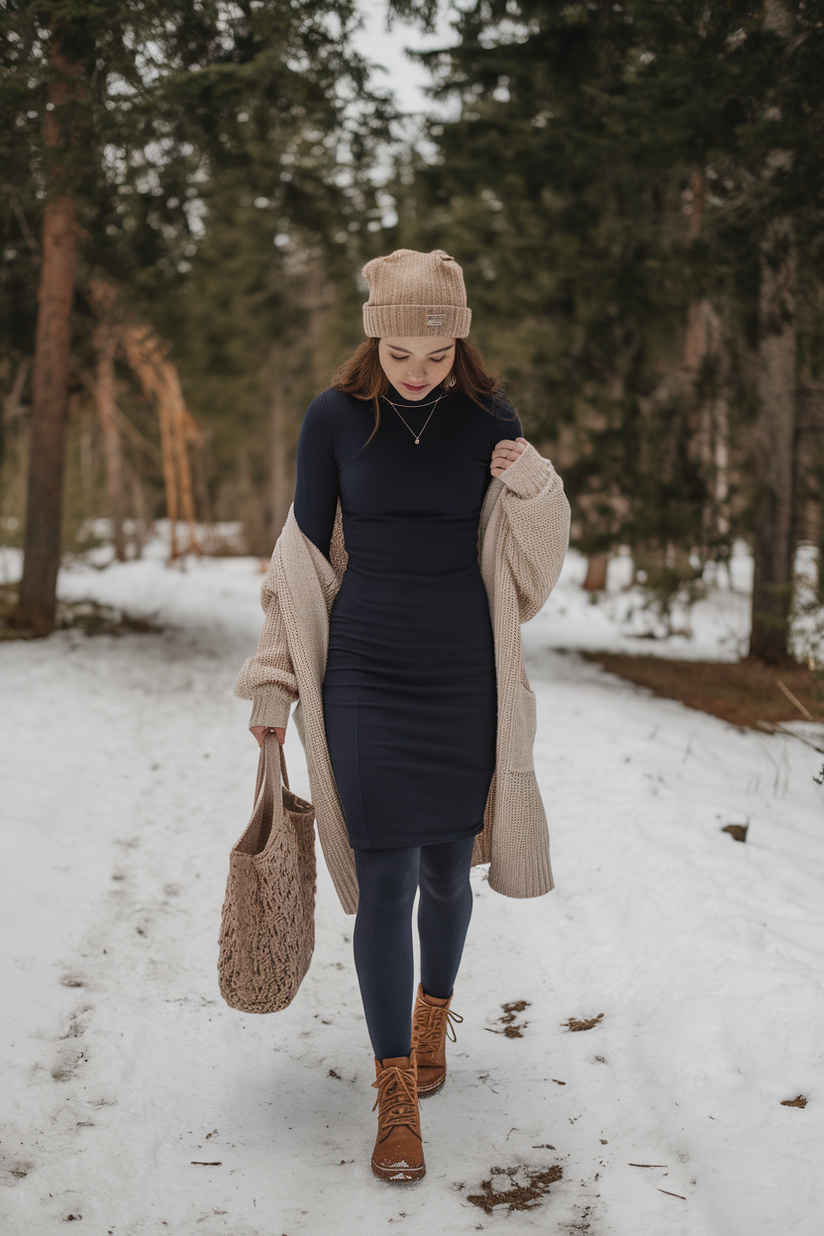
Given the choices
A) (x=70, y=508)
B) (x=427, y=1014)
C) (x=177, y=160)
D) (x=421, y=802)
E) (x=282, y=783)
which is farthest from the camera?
(x=70, y=508)

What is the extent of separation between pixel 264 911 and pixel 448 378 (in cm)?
156

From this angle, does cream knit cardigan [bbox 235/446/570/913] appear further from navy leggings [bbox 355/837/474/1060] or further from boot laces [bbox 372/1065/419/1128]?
boot laces [bbox 372/1065/419/1128]

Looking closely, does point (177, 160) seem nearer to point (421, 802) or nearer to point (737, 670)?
point (737, 670)

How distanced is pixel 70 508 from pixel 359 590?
20375 mm

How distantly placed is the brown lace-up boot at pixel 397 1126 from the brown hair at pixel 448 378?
178 centimetres

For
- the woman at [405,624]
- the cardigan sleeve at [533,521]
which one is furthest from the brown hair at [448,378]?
the cardigan sleeve at [533,521]

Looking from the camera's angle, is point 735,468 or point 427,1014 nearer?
point 427,1014

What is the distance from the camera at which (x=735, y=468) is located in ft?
33.3

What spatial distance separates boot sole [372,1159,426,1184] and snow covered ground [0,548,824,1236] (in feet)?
0.11

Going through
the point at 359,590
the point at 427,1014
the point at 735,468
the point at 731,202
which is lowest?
the point at 427,1014

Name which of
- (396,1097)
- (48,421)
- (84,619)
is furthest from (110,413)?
(396,1097)

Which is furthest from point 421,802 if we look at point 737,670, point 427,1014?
point 737,670

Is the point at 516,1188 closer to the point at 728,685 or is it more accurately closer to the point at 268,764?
the point at 268,764

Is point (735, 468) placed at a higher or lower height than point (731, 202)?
lower
